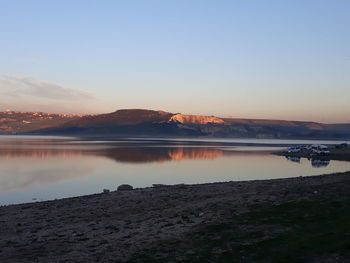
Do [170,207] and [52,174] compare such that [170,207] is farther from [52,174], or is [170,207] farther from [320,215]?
[52,174]

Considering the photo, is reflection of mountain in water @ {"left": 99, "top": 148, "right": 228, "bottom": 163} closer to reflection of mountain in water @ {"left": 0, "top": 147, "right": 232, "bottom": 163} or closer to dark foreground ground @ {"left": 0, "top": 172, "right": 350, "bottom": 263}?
reflection of mountain in water @ {"left": 0, "top": 147, "right": 232, "bottom": 163}

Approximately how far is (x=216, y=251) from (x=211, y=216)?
4929mm

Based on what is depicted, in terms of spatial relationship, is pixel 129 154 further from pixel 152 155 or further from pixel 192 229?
pixel 192 229

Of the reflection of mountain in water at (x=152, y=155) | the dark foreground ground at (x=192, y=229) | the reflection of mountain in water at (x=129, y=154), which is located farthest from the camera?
the reflection of mountain in water at (x=129, y=154)

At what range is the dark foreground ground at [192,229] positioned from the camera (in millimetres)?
11625

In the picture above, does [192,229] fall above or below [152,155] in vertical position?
above

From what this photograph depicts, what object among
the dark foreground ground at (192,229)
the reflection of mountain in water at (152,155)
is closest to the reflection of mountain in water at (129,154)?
the reflection of mountain in water at (152,155)

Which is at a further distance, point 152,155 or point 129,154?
point 129,154

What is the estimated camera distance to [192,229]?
48.9 ft

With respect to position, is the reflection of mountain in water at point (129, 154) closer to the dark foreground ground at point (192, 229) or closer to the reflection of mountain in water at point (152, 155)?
the reflection of mountain in water at point (152, 155)

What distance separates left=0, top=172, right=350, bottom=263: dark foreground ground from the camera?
38.1ft

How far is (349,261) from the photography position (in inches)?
390

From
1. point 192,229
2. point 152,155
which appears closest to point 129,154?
point 152,155

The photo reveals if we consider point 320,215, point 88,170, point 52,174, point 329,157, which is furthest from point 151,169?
point 320,215
